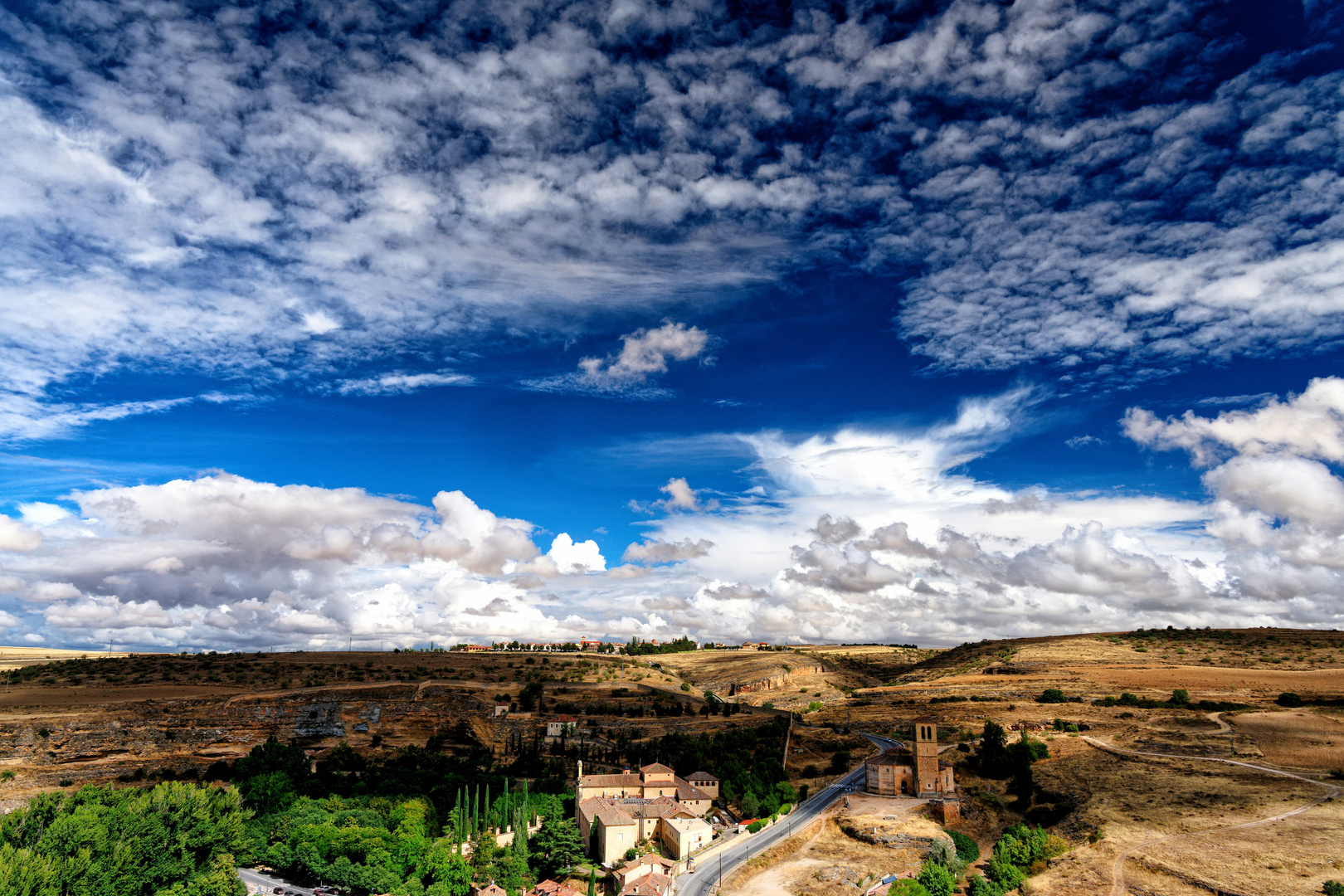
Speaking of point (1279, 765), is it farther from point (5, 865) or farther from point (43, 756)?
point (43, 756)

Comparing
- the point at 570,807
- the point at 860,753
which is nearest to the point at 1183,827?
the point at 860,753

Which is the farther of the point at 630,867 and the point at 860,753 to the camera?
the point at 860,753

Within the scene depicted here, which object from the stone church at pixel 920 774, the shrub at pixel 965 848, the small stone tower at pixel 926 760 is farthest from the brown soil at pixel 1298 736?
the shrub at pixel 965 848

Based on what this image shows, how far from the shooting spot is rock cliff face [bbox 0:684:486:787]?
9019 centimetres

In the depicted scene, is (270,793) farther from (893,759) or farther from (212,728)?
(893,759)

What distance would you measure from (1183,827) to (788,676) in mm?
127072

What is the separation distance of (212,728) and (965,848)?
104 meters

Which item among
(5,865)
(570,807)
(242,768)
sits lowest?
(570,807)

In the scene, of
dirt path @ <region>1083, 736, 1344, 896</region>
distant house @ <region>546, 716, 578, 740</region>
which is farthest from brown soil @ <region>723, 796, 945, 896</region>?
distant house @ <region>546, 716, 578, 740</region>

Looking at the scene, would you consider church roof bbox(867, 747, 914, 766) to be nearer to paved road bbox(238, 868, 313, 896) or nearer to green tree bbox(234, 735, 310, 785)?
paved road bbox(238, 868, 313, 896)

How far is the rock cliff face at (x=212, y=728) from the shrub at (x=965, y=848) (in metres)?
79.5

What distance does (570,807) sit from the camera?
82062mm

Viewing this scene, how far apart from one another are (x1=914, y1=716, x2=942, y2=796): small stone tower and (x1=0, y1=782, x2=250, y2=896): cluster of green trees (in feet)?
210

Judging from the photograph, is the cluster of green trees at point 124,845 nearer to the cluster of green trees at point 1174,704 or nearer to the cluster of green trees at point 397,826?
the cluster of green trees at point 397,826
